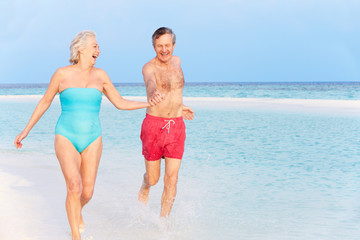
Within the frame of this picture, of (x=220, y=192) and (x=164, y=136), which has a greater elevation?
(x=164, y=136)

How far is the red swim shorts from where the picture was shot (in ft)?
17.3

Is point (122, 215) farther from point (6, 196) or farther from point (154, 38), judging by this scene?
point (154, 38)

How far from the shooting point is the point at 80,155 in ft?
14.8

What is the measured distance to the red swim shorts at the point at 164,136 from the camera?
17.3ft

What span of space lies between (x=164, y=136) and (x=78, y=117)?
1.14 m

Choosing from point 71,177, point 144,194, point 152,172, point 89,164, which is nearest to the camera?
point 71,177

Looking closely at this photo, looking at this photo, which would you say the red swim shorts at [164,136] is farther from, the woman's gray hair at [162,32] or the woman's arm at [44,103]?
the woman's arm at [44,103]

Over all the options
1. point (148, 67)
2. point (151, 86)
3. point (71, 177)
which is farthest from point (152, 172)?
point (71, 177)

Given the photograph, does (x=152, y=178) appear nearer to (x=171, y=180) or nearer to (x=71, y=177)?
(x=171, y=180)

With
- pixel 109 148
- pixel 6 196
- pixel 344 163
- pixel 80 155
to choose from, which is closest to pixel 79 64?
pixel 80 155

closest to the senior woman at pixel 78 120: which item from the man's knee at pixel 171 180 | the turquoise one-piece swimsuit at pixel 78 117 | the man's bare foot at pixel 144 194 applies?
the turquoise one-piece swimsuit at pixel 78 117

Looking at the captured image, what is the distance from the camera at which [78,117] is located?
4422 mm

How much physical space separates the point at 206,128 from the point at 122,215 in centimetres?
1105

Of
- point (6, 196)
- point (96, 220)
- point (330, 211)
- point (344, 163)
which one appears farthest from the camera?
point (344, 163)
